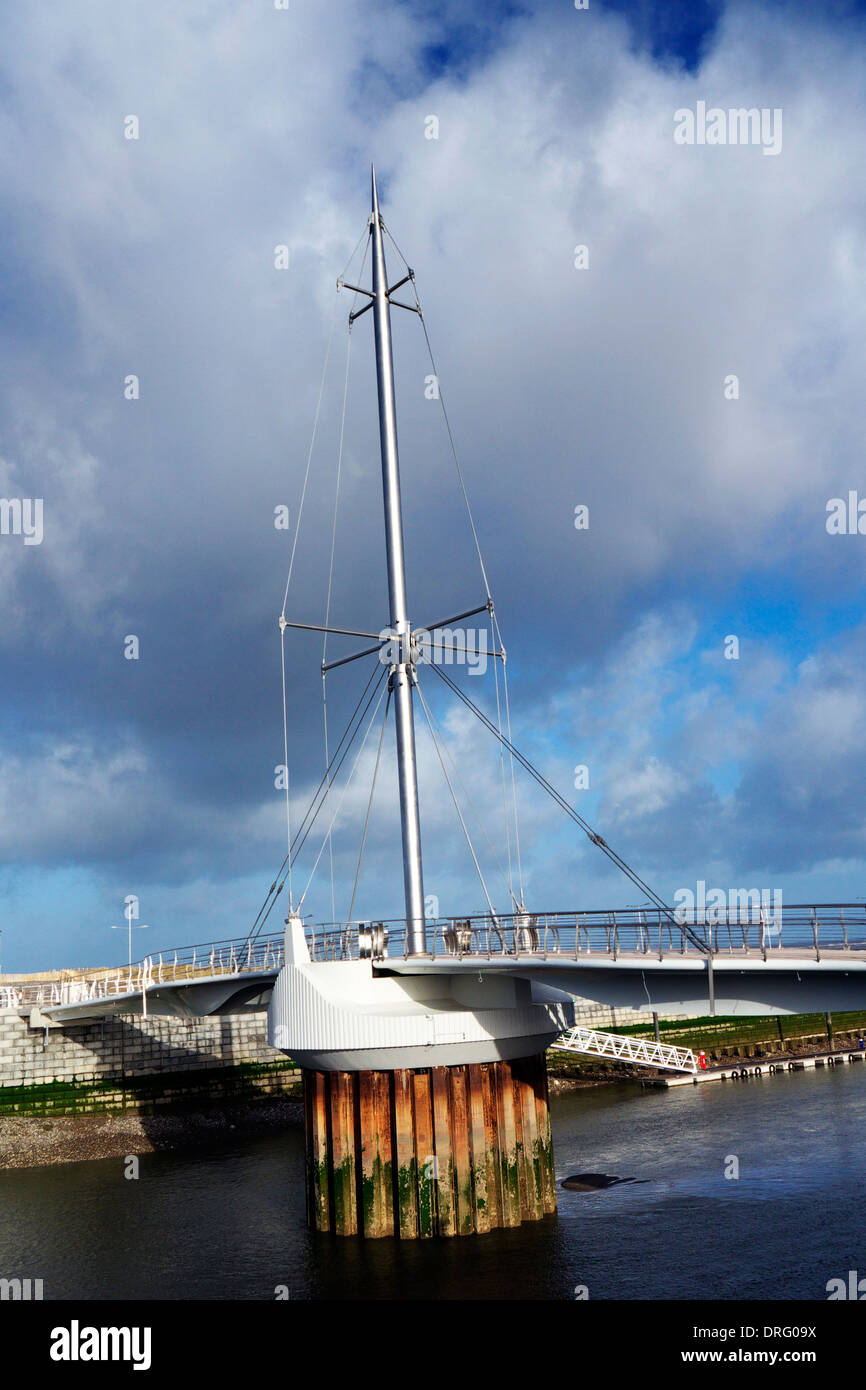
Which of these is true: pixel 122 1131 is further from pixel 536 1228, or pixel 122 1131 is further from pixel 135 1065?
pixel 536 1228

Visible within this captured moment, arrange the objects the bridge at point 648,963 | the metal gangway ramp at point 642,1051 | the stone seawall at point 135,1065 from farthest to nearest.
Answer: the metal gangway ramp at point 642,1051, the stone seawall at point 135,1065, the bridge at point 648,963

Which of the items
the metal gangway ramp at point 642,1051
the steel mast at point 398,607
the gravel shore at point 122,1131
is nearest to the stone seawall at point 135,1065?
the gravel shore at point 122,1131

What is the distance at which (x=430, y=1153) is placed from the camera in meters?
30.6

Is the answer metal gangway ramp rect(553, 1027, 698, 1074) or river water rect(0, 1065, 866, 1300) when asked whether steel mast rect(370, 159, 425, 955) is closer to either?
river water rect(0, 1065, 866, 1300)

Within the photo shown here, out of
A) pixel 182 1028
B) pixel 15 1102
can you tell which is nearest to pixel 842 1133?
pixel 182 1028

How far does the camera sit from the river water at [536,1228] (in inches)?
1065

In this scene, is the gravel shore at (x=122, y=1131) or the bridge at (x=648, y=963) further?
the gravel shore at (x=122, y=1131)

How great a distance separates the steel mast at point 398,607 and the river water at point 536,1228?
8.67 m

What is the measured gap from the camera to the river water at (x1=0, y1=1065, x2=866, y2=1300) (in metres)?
27.0

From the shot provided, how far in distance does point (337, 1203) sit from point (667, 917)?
13779 mm

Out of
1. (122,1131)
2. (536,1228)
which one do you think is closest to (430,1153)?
(536,1228)

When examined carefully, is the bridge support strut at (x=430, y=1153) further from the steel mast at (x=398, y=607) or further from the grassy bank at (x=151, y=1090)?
the grassy bank at (x=151, y=1090)

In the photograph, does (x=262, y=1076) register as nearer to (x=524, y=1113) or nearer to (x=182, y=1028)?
(x=182, y=1028)

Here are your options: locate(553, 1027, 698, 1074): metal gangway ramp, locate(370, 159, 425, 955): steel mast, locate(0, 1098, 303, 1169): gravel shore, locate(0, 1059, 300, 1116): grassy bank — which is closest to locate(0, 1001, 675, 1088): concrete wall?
locate(0, 1059, 300, 1116): grassy bank
